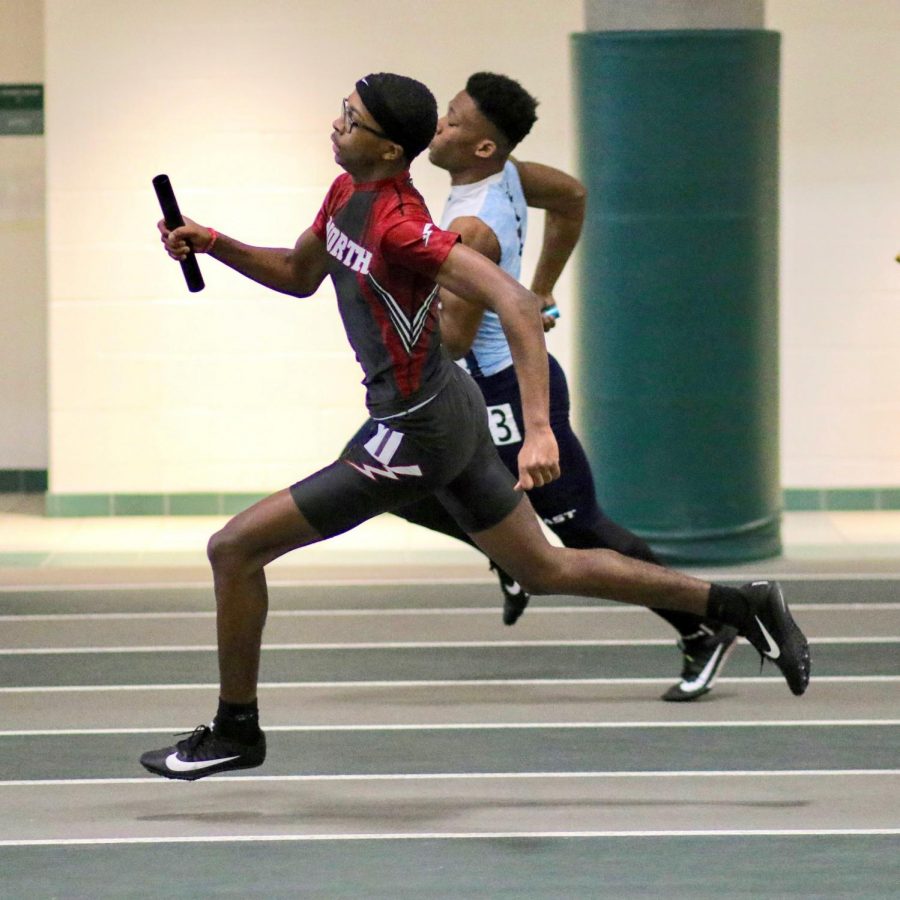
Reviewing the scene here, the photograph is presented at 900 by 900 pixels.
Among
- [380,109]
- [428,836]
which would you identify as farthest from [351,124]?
[428,836]

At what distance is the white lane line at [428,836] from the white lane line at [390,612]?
297 cm

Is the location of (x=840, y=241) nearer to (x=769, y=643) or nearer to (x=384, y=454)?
(x=769, y=643)

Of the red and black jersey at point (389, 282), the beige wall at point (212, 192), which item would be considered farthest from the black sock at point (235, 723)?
the beige wall at point (212, 192)

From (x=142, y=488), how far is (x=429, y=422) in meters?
5.49

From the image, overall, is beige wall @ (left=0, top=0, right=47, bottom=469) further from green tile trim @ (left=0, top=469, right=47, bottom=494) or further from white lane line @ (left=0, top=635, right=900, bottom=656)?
white lane line @ (left=0, top=635, right=900, bottom=656)

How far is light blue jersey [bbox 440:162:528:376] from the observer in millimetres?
6859

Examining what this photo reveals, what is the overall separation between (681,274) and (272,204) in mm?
2295

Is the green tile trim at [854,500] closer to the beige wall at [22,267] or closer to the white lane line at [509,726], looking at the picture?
the beige wall at [22,267]

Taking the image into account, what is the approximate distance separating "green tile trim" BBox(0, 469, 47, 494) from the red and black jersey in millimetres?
6201

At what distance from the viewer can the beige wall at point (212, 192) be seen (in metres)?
10.5

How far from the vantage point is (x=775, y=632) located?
6191 mm

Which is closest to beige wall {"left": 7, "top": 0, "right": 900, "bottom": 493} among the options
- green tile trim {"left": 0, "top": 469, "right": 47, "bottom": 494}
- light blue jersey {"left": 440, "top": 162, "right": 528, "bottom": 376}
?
green tile trim {"left": 0, "top": 469, "right": 47, "bottom": 494}

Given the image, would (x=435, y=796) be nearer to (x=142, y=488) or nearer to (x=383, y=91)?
(x=383, y=91)

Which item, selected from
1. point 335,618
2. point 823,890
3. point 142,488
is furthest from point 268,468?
point 823,890
